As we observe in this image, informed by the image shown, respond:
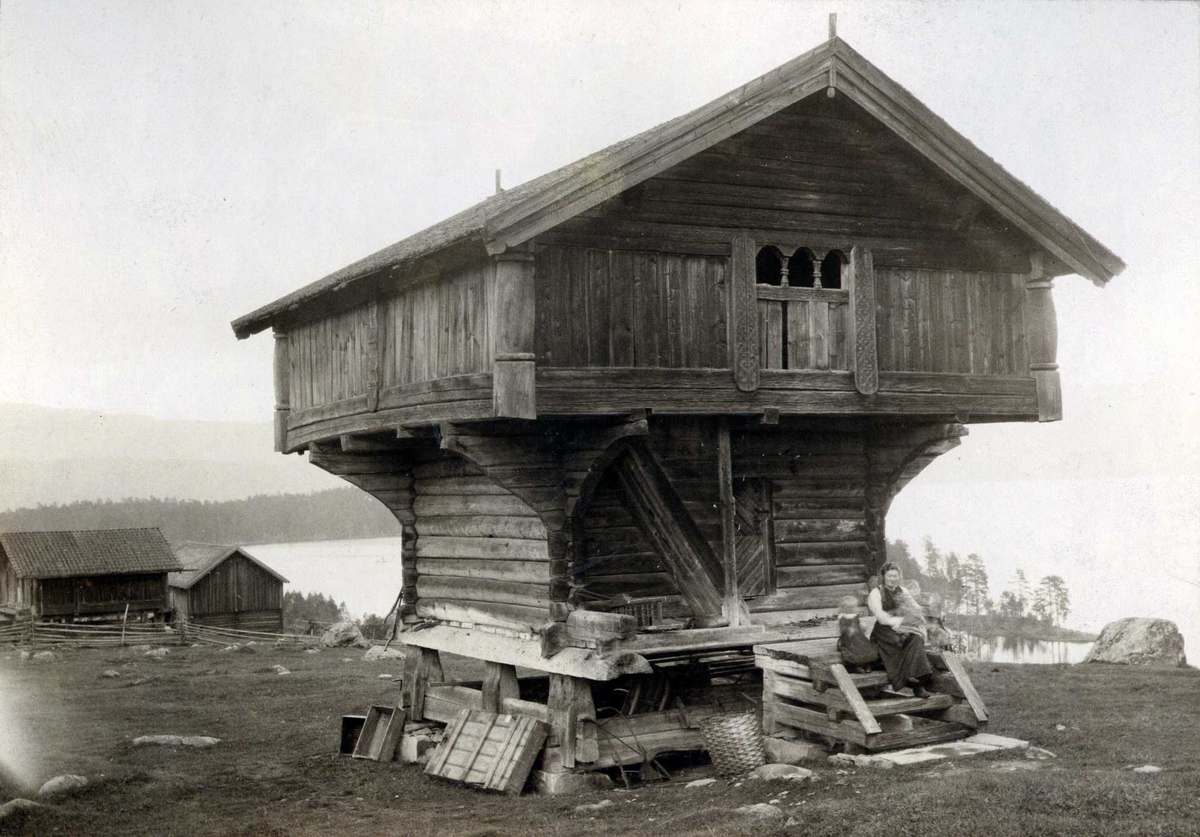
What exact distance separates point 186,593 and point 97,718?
71.9ft

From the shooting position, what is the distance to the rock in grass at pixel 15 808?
34.8ft

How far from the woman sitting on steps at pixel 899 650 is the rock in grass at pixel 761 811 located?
254 cm

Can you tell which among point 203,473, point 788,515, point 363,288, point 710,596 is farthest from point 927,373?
point 203,473

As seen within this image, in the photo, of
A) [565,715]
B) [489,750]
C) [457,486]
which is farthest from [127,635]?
[565,715]

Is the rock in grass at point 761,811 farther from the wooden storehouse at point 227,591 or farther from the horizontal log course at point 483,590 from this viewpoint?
the wooden storehouse at point 227,591

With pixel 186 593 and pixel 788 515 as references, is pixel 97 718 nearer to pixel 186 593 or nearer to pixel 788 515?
pixel 788 515

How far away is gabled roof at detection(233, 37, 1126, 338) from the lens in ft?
33.5

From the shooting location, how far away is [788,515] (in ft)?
43.8

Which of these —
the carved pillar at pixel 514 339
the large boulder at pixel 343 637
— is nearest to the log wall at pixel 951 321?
the carved pillar at pixel 514 339

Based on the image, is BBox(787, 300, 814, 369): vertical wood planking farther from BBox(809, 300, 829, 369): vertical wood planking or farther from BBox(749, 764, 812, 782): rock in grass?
BBox(749, 764, 812, 782): rock in grass

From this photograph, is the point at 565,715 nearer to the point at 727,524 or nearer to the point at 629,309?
the point at 727,524

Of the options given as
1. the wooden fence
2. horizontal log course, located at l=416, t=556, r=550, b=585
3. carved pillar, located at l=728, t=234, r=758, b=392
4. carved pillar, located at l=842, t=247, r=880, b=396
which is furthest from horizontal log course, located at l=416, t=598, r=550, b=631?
the wooden fence

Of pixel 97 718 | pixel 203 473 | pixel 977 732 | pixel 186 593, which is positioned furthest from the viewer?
pixel 203 473

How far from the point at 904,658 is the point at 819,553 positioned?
7.87 ft
